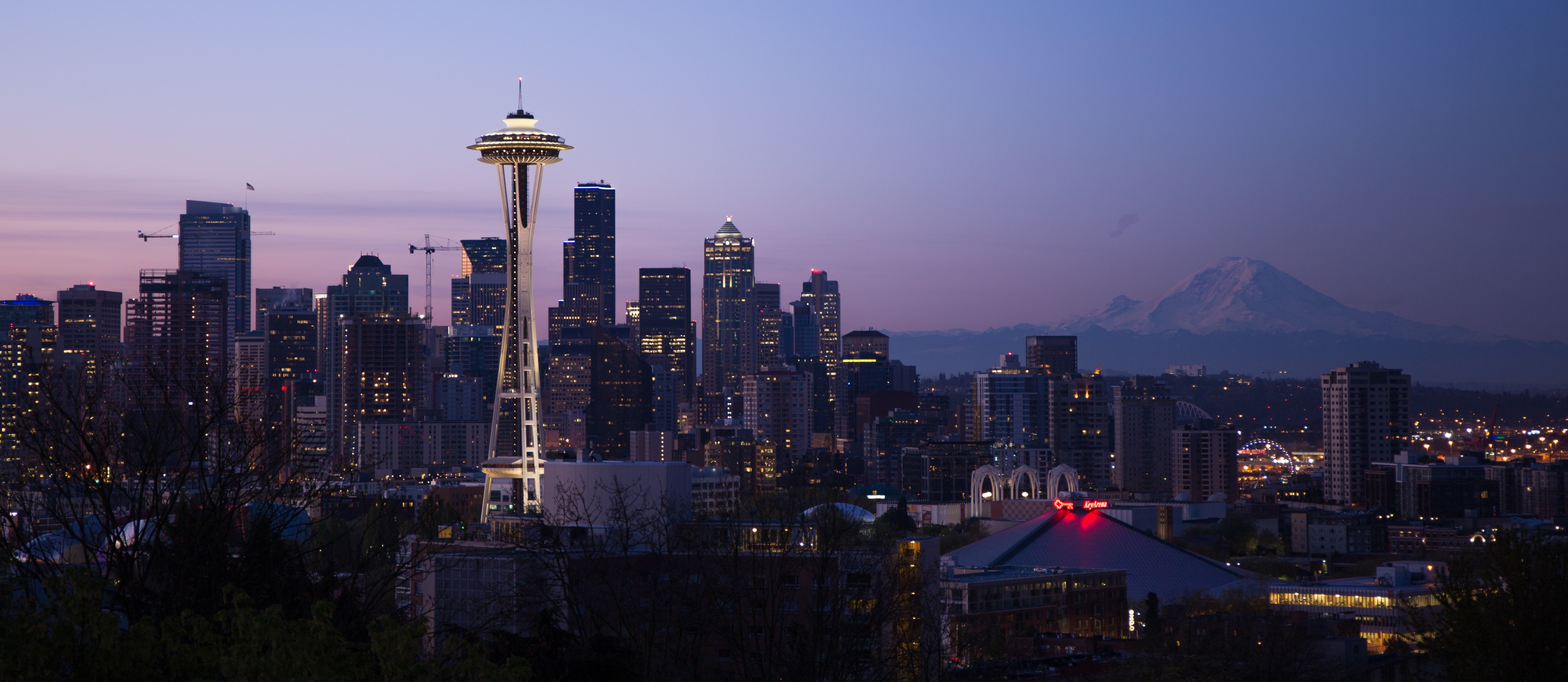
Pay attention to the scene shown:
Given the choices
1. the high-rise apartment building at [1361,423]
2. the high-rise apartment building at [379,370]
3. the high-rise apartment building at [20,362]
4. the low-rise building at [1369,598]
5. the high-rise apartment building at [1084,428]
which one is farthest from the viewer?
the high-rise apartment building at [379,370]

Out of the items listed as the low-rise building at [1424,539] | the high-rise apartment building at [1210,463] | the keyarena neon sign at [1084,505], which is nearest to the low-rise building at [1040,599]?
the keyarena neon sign at [1084,505]

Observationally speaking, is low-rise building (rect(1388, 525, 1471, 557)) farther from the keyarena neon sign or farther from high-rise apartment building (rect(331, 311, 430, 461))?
high-rise apartment building (rect(331, 311, 430, 461))

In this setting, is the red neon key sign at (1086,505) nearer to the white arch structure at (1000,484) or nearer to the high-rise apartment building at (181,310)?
the white arch structure at (1000,484)

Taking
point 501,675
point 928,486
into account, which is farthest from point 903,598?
point 928,486

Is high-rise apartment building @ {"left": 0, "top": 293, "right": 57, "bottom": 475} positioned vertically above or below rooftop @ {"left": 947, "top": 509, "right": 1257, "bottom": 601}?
above

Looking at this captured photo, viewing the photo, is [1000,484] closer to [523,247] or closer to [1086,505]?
[1086,505]

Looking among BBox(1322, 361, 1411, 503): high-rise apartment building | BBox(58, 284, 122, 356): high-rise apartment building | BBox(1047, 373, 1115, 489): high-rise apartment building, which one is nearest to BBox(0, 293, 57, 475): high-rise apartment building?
BBox(58, 284, 122, 356): high-rise apartment building
